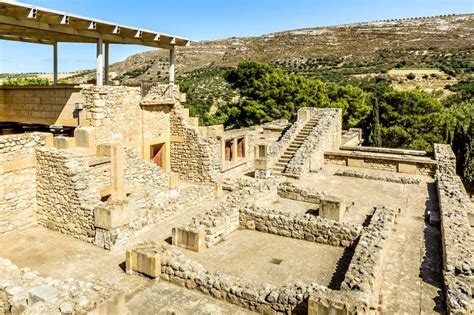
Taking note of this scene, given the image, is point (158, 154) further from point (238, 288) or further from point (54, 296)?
point (54, 296)

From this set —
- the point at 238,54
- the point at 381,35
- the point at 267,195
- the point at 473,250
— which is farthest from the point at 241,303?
the point at 381,35

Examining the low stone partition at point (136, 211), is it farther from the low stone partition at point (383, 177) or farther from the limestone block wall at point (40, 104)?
the low stone partition at point (383, 177)

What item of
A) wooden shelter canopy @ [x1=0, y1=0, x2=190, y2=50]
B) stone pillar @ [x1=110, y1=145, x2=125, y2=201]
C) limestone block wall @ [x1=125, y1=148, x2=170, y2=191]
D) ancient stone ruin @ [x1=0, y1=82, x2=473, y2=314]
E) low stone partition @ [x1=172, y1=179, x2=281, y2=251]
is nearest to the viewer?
ancient stone ruin @ [x1=0, y1=82, x2=473, y2=314]

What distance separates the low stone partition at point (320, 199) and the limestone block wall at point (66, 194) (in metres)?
7.06

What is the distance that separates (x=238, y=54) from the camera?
90375mm

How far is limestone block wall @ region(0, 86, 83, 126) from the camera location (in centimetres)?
1441

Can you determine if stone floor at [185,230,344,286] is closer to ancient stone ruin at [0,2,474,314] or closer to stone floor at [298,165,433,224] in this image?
ancient stone ruin at [0,2,474,314]

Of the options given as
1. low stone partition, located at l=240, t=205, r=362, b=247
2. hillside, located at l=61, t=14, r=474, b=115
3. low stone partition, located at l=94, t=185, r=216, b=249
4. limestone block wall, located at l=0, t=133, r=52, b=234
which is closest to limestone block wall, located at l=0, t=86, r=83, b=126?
limestone block wall, located at l=0, t=133, r=52, b=234

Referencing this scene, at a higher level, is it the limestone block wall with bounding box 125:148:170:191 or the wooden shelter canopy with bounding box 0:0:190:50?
the wooden shelter canopy with bounding box 0:0:190:50

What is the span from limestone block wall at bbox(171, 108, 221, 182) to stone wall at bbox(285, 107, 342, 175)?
4.05m

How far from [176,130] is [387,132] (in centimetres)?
1940

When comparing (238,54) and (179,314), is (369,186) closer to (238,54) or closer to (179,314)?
(179,314)

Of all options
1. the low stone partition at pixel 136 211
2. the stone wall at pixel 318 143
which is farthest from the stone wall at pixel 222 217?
the stone wall at pixel 318 143

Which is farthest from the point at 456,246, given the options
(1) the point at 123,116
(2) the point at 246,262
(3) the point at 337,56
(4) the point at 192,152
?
(3) the point at 337,56
